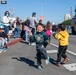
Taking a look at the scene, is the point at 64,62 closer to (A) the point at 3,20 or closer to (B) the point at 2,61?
(B) the point at 2,61

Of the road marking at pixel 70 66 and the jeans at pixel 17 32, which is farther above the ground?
the road marking at pixel 70 66

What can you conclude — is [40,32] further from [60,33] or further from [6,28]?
[6,28]

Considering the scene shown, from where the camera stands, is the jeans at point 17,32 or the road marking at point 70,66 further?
the jeans at point 17,32

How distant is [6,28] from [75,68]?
869 centimetres

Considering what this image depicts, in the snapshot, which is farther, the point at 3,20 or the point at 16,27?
the point at 16,27

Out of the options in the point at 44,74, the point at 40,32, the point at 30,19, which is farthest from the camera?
the point at 30,19

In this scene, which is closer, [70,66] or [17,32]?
[70,66]

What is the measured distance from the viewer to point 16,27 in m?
25.0

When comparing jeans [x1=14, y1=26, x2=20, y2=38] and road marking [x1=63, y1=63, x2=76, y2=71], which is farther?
jeans [x1=14, y1=26, x2=20, y2=38]

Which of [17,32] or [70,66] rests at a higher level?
[70,66]

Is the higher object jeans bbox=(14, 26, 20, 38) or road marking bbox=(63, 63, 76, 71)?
road marking bbox=(63, 63, 76, 71)

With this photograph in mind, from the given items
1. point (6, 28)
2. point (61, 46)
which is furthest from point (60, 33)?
point (6, 28)

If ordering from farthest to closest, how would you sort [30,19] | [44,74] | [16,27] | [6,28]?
[16,27], [30,19], [6,28], [44,74]

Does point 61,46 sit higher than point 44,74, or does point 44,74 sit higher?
point 61,46
